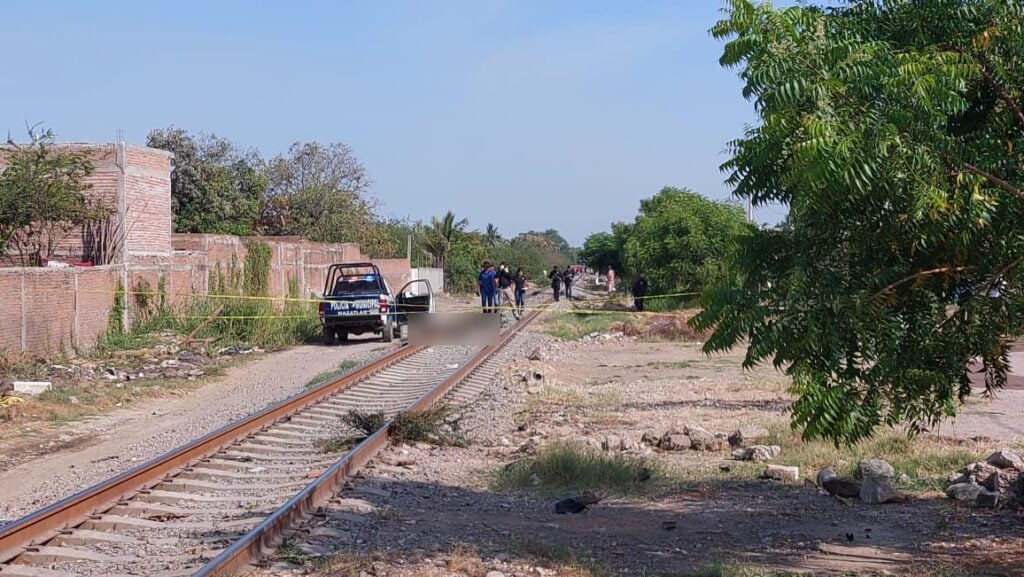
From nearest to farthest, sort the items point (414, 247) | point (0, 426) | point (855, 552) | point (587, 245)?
point (855, 552), point (0, 426), point (414, 247), point (587, 245)

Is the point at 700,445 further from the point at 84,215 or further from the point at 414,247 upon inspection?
the point at 414,247

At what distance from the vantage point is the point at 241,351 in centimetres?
2578

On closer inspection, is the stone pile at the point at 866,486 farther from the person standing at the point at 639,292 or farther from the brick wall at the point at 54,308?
the person standing at the point at 639,292

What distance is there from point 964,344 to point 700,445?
6.19m

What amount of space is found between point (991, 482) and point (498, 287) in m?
28.7

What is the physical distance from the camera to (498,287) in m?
37.7

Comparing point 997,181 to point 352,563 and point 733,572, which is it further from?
point 352,563

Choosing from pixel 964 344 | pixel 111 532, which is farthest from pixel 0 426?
pixel 964 344

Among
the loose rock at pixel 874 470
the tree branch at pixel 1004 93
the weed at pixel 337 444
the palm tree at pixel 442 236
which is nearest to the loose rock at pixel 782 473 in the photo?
the loose rock at pixel 874 470

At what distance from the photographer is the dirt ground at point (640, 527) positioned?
7.32m

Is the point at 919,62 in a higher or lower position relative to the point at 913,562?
higher

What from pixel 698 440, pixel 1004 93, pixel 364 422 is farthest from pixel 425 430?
pixel 1004 93

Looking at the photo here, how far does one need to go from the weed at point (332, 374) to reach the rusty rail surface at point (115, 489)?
426 centimetres

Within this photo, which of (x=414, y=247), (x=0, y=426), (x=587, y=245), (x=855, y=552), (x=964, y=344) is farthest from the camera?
(x=587, y=245)
